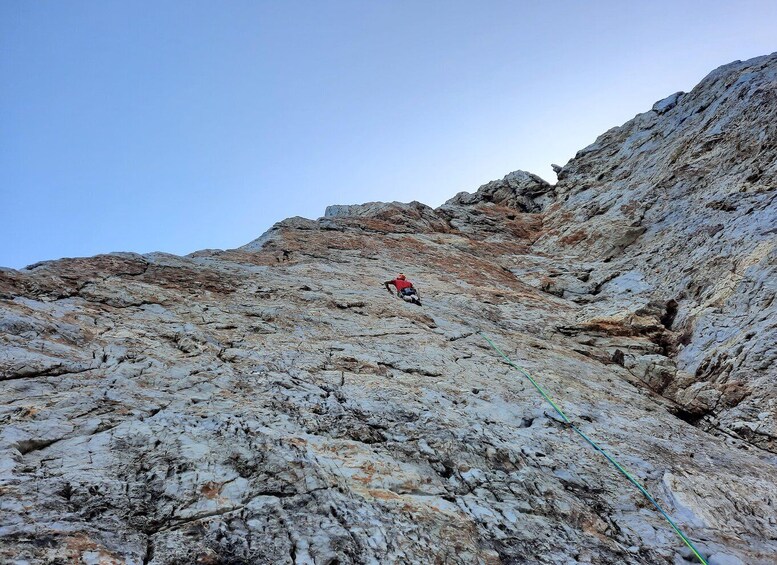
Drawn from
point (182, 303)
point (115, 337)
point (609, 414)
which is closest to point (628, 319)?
point (609, 414)

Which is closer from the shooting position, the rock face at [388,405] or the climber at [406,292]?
the rock face at [388,405]

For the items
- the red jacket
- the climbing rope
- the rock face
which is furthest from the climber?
the climbing rope

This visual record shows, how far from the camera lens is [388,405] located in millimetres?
8125

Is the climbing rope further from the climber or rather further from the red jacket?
the red jacket

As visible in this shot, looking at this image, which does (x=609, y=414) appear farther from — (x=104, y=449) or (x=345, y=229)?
(x=345, y=229)

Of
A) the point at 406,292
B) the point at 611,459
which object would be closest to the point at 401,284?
the point at 406,292

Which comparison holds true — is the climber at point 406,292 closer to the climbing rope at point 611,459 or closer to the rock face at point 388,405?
the rock face at point 388,405

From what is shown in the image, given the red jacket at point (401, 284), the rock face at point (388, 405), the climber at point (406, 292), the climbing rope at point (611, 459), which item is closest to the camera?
the rock face at point (388, 405)

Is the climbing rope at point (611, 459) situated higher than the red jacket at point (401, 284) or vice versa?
the red jacket at point (401, 284)

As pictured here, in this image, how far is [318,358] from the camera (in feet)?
31.7

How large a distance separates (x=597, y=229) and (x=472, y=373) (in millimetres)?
15757

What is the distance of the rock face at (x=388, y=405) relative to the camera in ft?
17.1

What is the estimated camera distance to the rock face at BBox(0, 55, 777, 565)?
5211 millimetres

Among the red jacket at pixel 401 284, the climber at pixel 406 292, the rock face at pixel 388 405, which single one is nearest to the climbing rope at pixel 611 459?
the rock face at pixel 388 405
